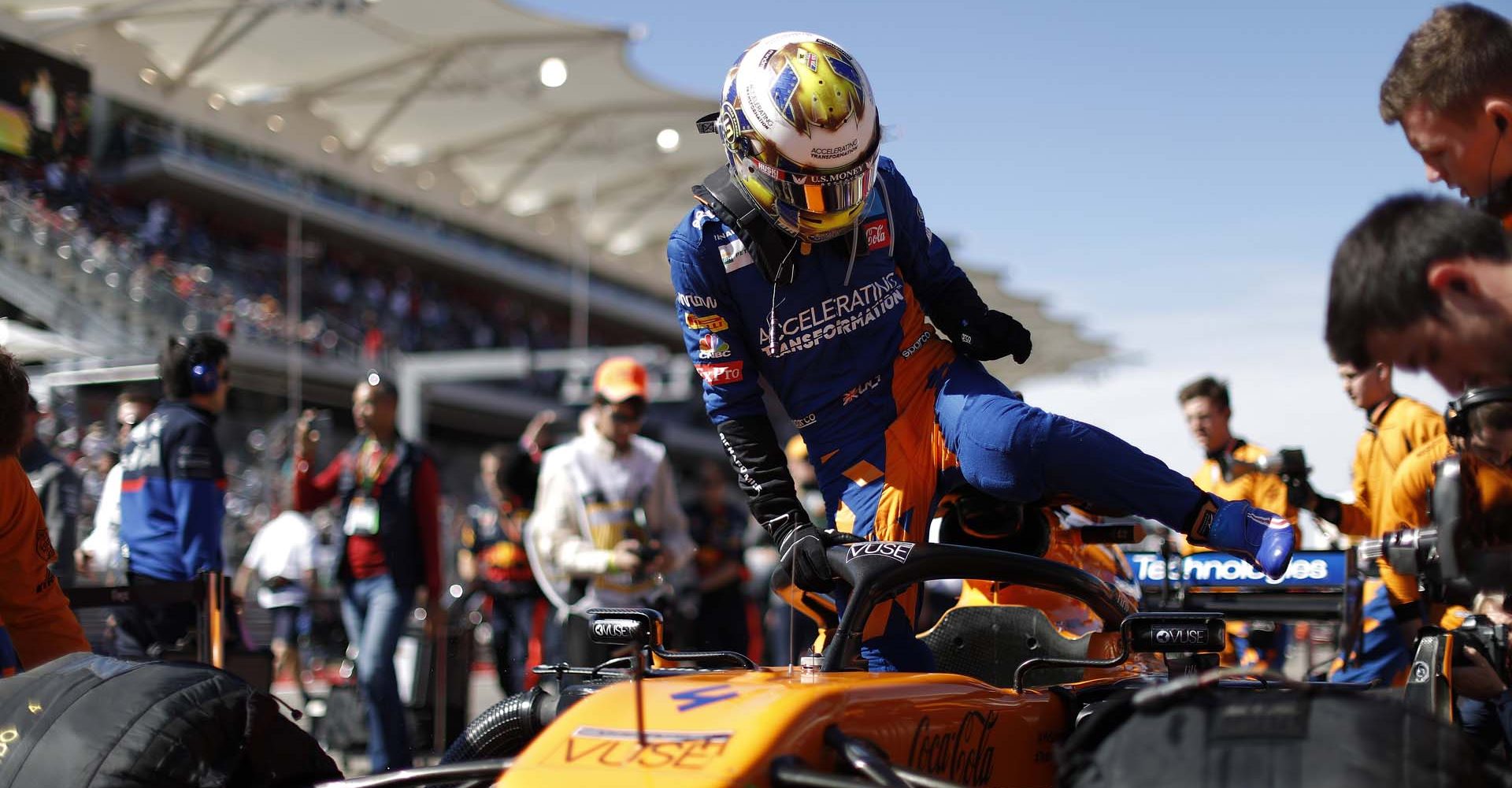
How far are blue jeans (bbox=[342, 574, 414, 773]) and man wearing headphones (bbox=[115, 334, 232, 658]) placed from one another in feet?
3.66

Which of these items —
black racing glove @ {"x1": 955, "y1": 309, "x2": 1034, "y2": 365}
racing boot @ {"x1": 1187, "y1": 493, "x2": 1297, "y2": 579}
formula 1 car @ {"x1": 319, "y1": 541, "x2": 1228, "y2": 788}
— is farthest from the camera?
black racing glove @ {"x1": 955, "y1": 309, "x2": 1034, "y2": 365}

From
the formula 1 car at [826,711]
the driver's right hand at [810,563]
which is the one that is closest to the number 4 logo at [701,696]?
the formula 1 car at [826,711]

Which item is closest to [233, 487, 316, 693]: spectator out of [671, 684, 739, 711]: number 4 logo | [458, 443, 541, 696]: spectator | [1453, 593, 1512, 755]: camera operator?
[458, 443, 541, 696]: spectator

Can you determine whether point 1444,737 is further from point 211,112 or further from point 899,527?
point 211,112

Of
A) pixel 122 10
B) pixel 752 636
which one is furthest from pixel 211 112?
pixel 752 636

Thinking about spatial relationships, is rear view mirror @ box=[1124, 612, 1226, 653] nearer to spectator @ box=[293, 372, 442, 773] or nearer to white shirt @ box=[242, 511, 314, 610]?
spectator @ box=[293, 372, 442, 773]

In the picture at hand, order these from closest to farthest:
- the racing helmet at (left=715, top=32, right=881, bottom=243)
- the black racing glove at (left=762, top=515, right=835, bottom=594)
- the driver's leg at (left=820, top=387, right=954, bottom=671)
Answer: the black racing glove at (left=762, top=515, right=835, bottom=594) < the racing helmet at (left=715, top=32, right=881, bottom=243) < the driver's leg at (left=820, top=387, right=954, bottom=671)

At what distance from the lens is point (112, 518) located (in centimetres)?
687

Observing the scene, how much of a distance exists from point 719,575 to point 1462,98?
7.64 m

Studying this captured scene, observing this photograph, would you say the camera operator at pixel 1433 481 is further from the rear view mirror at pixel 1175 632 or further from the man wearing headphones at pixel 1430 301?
the man wearing headphones at pixel 1430 301

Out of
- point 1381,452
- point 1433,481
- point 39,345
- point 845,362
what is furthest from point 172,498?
point 1381,452

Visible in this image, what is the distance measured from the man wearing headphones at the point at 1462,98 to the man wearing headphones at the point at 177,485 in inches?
189

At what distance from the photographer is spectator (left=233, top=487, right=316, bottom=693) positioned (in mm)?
11164

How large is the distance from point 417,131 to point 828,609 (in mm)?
32490
